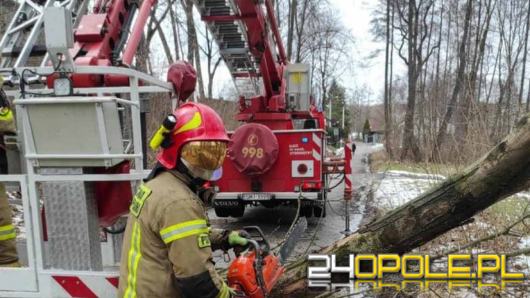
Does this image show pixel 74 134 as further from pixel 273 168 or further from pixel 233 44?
pixel 233 44

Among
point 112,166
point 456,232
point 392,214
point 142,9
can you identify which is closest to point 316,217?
point 456,232

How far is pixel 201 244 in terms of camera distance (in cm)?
176

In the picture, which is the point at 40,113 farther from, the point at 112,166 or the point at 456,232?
the point at 456,232

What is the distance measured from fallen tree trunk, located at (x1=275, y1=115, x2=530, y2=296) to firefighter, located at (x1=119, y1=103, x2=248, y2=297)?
5.61ft

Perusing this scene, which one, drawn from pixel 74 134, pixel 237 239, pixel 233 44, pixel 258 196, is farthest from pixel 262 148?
pixel 74 134

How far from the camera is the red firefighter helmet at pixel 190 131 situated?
6.25 ft

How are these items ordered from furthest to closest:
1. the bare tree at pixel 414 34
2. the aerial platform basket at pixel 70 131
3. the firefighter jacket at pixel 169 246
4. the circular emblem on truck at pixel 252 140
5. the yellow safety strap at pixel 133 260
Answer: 1. the bare tree at pixel 414 34
2. the circular emblem on truck at pixel 252 140
3. the aerial platform basket at pixel 70 131
4. the yellow safety strap at pixel 133 260
5. the firefighter jacket at pixel 169 246

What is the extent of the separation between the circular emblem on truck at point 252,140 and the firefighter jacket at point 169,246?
4.64 metres

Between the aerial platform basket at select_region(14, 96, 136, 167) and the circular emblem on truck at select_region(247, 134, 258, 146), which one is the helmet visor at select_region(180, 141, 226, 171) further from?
the circular emblem on truck at select_region(247, 134, 258, 146)

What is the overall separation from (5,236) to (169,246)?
211 centimetres

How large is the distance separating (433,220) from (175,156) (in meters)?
2.02

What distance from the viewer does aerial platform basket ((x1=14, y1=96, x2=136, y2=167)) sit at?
2260mm

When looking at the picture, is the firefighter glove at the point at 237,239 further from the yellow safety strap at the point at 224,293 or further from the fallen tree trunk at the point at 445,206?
the fallen tree trunk at the point at 445,206

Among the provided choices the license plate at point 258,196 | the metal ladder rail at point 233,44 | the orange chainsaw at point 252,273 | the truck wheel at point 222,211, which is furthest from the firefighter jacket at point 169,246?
the truck wheel at point 222,211
